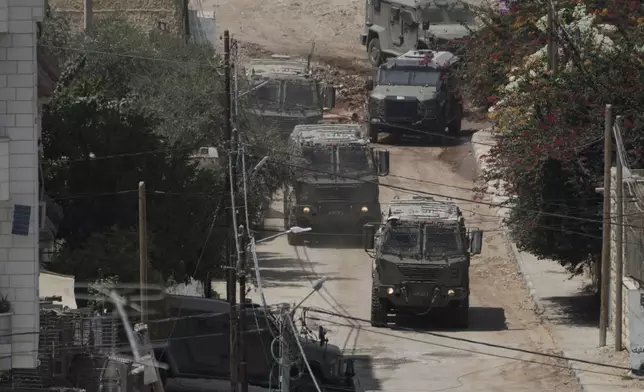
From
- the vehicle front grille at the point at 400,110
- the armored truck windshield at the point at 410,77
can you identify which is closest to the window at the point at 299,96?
the vehicle front grille at the point at 400,110

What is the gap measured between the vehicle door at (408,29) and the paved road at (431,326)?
6.89 m

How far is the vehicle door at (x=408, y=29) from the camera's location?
2098 inches

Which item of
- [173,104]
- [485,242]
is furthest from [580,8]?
[173,104]

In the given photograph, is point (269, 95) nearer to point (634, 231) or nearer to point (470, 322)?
point (470, 322)

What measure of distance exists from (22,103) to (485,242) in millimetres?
21459

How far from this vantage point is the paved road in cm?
3106

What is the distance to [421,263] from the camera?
112 ft

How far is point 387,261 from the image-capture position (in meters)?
34.0

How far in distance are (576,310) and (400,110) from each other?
1351 centimetres

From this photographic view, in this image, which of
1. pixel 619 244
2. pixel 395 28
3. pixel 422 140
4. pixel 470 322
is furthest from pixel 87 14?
pixel 619 244

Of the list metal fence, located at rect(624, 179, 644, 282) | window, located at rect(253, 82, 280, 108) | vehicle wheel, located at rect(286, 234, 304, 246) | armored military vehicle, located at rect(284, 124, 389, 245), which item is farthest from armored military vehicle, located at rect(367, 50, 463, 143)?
metal fence, located at rect(624, 179, 644, 282)

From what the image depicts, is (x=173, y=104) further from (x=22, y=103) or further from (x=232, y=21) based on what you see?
(x=232, y=21)

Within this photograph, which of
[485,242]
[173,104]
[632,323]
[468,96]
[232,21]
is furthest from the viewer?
[232,21]

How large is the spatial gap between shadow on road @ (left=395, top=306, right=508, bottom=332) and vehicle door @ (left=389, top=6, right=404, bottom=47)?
19.3m
